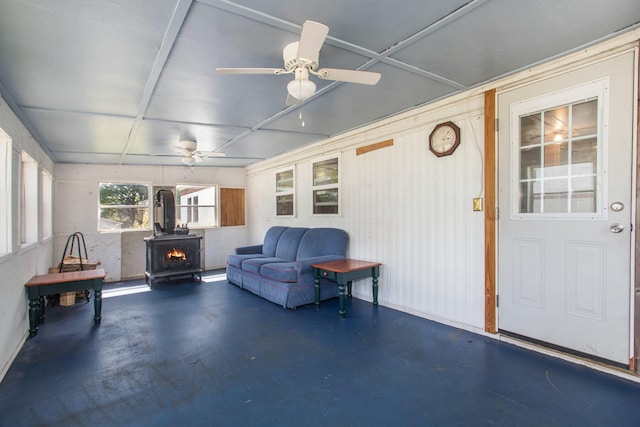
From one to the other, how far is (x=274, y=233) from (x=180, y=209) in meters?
2.69

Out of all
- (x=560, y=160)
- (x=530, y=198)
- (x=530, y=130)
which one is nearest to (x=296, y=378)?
(x=530, y=198)

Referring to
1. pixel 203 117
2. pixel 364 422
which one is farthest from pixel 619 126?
pixel 203 117

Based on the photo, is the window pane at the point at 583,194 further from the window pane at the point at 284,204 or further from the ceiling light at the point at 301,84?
the window pane at the point at 284,204

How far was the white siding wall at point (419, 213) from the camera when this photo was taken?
338 centimetres

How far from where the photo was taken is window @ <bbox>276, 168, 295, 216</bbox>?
249 inches

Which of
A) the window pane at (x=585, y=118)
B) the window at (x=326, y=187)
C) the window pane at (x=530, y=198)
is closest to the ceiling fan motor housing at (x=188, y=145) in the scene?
the window at (x=326, y=187)

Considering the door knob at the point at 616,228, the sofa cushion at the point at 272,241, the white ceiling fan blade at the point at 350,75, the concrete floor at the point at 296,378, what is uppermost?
the white ceiling fan blade at the point at 350,75

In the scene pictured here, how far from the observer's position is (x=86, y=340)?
3.36 metres

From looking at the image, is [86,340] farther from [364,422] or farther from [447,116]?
[447,116]

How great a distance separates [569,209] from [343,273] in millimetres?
2301

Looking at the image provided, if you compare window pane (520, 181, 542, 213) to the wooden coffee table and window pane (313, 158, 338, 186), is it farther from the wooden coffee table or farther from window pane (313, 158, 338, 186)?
window pane (313, 158, 338, 186)

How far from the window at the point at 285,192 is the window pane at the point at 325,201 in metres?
0.75

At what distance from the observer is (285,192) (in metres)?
6.56

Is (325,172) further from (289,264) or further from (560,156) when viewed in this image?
(560,156)
